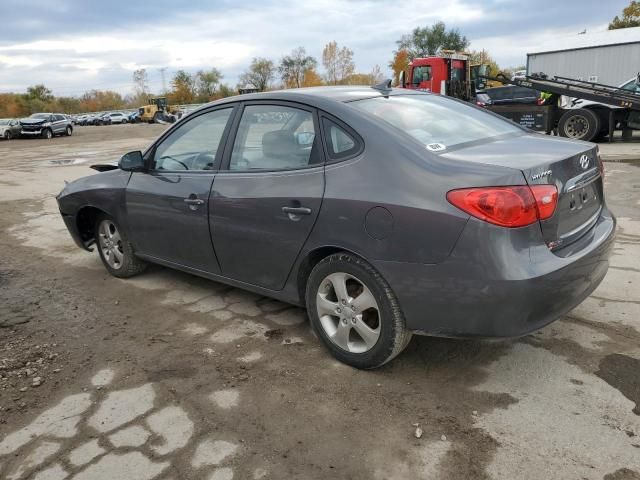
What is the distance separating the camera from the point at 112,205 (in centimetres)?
466

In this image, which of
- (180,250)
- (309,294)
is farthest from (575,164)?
(180,250)

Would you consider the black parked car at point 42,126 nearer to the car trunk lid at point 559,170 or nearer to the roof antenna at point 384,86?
the roof antenna at point 384,86

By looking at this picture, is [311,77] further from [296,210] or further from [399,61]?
[296,210]

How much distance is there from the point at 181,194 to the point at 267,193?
2.97 ft

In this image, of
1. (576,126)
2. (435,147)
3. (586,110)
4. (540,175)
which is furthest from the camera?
(576,126)

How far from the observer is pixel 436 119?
11.3 feet

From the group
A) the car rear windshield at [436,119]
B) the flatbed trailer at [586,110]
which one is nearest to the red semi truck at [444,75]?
the flatbed trailer at [586,110]

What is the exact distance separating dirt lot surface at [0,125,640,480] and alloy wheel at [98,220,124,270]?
22.5 inches

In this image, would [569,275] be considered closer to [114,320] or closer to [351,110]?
[351,110]

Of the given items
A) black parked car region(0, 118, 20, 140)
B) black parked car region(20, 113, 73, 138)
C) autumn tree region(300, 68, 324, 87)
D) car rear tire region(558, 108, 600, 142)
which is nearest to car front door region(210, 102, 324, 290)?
car rear tire region(558, 108, 600, 142)

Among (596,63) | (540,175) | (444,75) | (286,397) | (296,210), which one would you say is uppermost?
(596,63)

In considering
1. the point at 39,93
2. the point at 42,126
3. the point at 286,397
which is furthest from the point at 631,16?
the point at 39,93

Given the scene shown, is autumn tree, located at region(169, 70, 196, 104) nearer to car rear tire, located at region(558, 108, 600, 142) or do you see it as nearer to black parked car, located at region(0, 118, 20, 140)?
black parked car, located at region(0, 118, 20, 140)

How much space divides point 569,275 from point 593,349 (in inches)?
33.9
